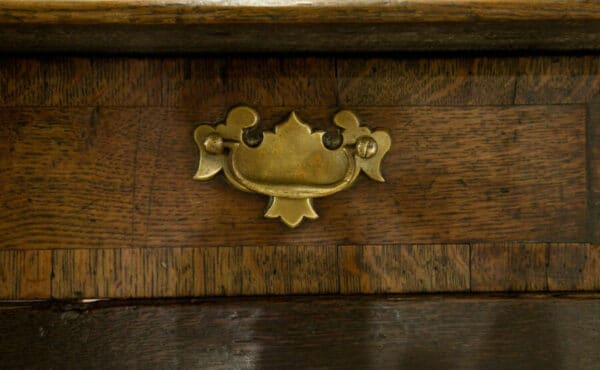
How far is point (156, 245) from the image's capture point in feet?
1.59

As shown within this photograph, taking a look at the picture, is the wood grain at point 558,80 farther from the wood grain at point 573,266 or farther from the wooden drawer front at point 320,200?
the wood grain at point 573,266

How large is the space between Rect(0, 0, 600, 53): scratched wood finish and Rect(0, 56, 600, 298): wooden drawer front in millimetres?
30

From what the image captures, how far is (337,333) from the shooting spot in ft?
1.60

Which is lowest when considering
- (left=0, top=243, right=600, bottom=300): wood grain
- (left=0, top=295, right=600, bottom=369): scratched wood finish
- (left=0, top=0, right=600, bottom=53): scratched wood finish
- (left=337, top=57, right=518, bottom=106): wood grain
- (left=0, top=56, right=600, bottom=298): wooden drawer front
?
(left=0, top=295, right=600, bottom=369): scratched wood finish

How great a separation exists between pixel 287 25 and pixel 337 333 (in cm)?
27

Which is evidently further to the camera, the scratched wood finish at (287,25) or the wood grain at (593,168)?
the wood grain at (593,168)

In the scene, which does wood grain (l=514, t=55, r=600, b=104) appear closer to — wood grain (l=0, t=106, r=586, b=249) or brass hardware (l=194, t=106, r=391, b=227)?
wood grain (l=0, t=106, r=586, b=249)

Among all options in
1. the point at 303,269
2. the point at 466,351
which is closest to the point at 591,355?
the point at 466,351

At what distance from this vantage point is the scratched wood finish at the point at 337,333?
48 cm

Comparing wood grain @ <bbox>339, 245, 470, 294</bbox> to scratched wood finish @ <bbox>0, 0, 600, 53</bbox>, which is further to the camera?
wood grain @ <bbox>339, 245, 470, 294</bbox>

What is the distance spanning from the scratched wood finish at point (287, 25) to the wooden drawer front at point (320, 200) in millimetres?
30

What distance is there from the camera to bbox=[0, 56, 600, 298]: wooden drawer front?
48cm

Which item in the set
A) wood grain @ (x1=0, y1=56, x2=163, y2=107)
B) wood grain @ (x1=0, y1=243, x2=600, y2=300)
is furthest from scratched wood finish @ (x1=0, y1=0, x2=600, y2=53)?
wood grain @ (x1=0, y1=243, x2=600, y2=300)

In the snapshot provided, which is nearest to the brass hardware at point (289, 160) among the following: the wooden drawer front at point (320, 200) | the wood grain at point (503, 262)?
the wooden drawer front at point (320, 200)
